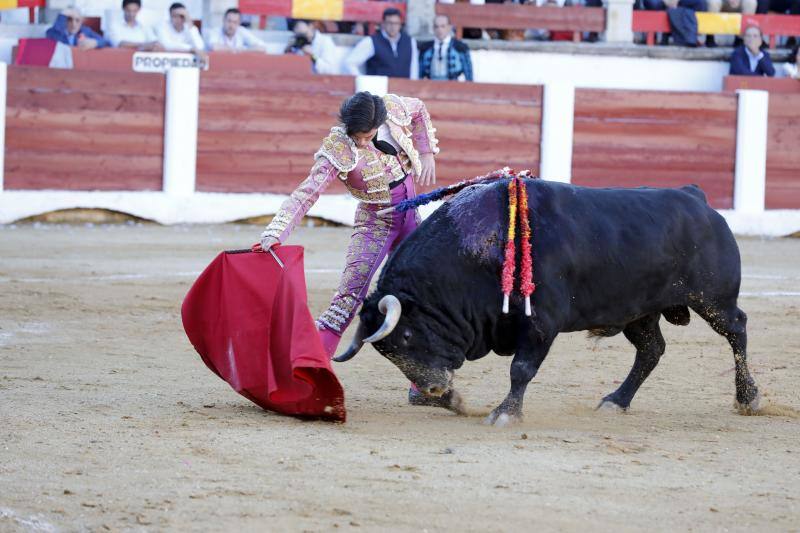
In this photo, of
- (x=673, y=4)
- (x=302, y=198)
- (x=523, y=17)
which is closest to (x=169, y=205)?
(x=523, y=17)

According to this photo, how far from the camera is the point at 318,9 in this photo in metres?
11.1

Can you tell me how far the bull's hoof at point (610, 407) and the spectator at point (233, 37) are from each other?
6547 mm

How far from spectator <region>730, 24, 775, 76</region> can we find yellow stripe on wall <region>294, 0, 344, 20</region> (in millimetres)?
3394

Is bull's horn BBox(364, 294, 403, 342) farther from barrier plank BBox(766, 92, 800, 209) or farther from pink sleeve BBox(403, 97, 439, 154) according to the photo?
barrier plank BBox(766, 92, 800, 209)

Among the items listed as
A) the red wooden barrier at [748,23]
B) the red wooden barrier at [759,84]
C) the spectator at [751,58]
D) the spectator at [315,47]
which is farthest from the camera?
the red wooden barrier at [748,23]

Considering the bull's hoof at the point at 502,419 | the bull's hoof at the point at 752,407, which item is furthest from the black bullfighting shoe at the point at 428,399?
the bull's hoof at the point at 752,407

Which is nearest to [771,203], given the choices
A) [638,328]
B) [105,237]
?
[105,237]

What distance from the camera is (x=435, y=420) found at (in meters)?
4.19

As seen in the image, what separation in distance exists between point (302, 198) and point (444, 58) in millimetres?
6722

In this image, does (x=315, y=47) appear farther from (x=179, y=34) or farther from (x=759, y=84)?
(x=759, y=84)

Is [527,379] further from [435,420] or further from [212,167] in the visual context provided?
[212,167]

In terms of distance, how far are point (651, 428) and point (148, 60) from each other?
693cm

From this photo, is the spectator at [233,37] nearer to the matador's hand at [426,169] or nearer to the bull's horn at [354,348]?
the matador's hand at [426,169]

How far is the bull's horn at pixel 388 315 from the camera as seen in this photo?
3.96 meters
